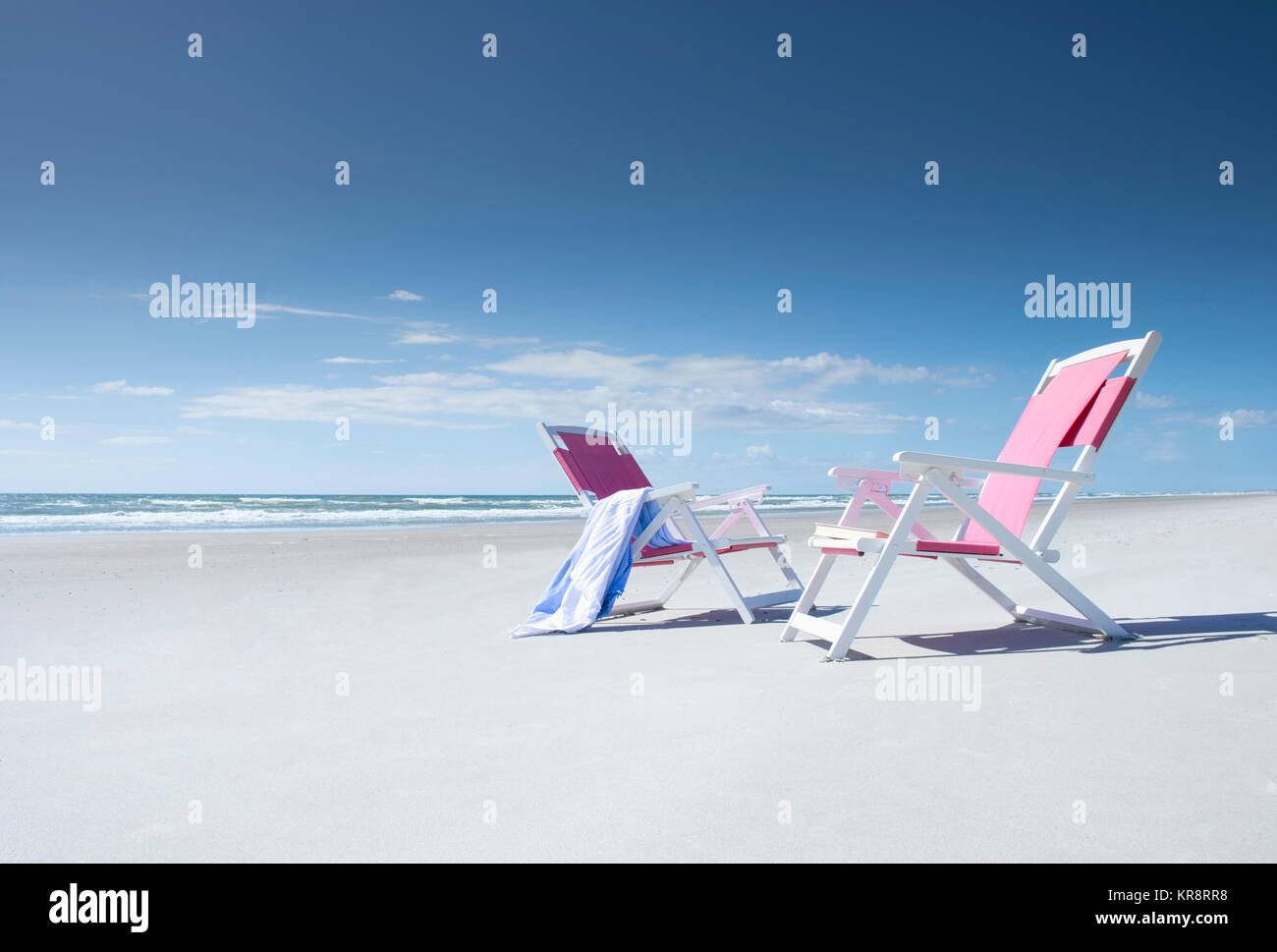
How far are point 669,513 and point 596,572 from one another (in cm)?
59

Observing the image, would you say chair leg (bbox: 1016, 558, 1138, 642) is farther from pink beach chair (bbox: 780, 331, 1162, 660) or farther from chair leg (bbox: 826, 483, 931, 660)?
chair leg (bbox: 826, 483, 931, 660)

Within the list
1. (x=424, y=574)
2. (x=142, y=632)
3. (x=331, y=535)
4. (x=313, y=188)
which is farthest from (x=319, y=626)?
(x=313, y=188)

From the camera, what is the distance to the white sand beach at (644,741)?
1804 millimetres

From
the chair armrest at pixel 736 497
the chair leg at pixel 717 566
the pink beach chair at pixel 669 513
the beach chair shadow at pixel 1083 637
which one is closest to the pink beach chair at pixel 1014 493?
the beach chair shadow at pixel 1083 637

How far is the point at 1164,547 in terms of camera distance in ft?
27.1

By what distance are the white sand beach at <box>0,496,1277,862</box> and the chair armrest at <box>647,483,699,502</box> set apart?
802 mm

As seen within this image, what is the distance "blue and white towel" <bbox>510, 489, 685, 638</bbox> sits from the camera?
489cm

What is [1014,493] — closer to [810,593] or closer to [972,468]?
[972,468]

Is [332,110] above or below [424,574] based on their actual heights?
above

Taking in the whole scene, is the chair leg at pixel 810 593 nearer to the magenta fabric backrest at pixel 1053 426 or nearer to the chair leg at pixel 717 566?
the chair leg at pixel 717 566

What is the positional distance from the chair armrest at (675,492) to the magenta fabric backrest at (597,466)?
62cm

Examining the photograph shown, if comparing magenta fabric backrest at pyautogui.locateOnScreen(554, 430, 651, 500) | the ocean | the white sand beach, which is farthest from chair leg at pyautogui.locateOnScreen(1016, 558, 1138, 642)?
the ocean
